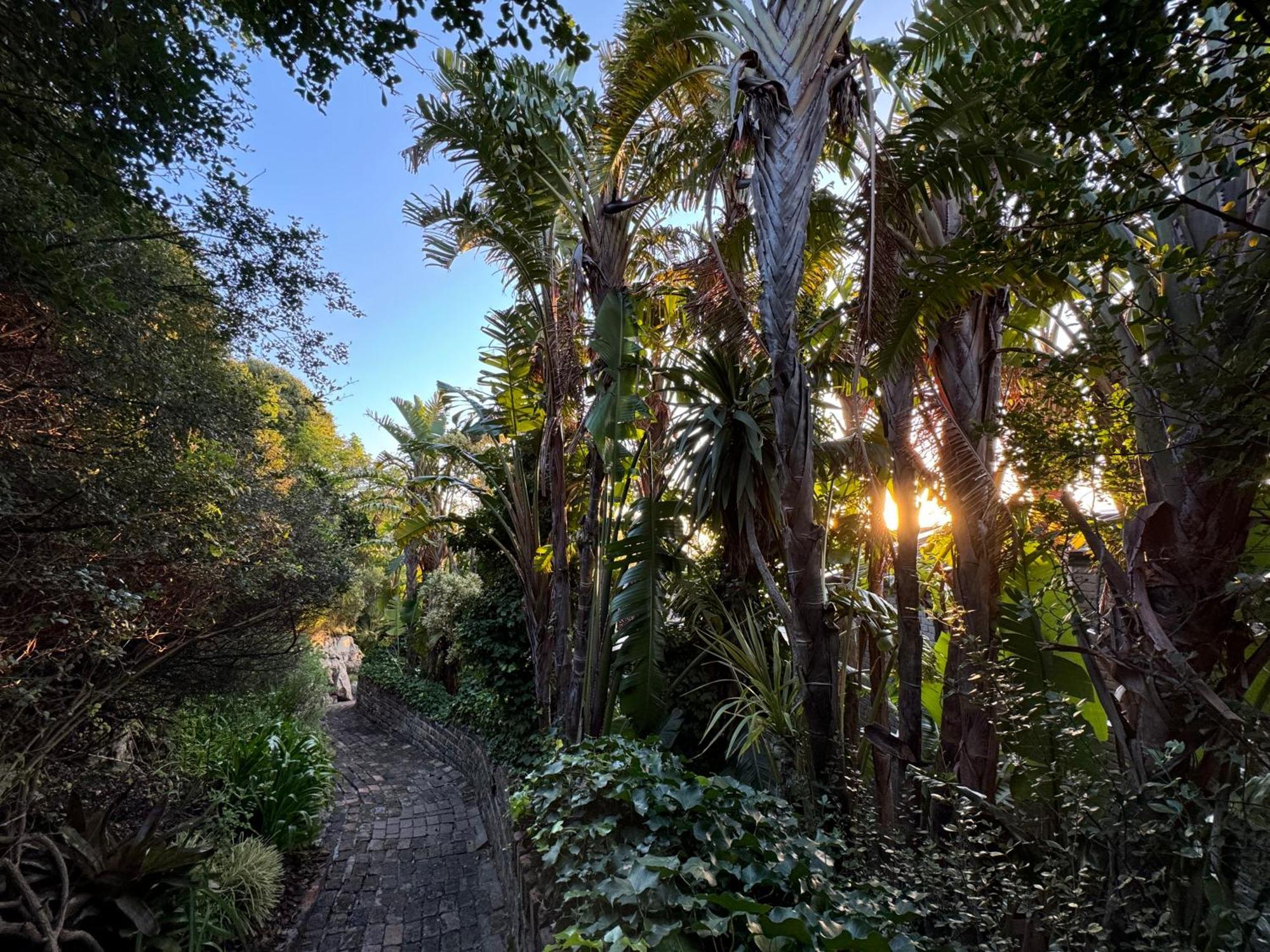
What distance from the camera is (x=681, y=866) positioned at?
1884 millimetres

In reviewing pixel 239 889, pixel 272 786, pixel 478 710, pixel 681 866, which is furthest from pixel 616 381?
pixel 478 710

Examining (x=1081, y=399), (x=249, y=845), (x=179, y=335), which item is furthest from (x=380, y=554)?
(x=1081, y=399)

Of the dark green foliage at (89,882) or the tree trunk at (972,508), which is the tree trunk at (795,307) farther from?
the dark green foliage at (89,882)

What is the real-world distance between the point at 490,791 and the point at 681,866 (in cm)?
540

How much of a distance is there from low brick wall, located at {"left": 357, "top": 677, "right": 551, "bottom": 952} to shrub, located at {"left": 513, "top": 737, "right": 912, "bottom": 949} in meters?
0.61

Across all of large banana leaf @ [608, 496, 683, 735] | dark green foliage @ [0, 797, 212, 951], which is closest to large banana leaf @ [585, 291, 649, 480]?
large banana leaf @ [608, 496, 683, 735]

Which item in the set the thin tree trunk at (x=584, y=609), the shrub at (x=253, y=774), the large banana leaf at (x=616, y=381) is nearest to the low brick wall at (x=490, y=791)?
the thin tree trunk at (x=584, y=609)

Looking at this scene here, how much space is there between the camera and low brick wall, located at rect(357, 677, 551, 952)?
3291 mm

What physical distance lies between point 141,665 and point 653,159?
5.93m

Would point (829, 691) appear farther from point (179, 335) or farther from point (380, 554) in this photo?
point (380, 554)

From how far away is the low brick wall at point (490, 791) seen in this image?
3.29 meters

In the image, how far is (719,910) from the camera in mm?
1824

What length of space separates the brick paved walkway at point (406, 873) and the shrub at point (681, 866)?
2608mm

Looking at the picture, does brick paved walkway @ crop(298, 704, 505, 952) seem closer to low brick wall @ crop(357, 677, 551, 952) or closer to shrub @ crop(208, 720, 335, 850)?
low brick wall @ crop(357, 677, 551, 952)
